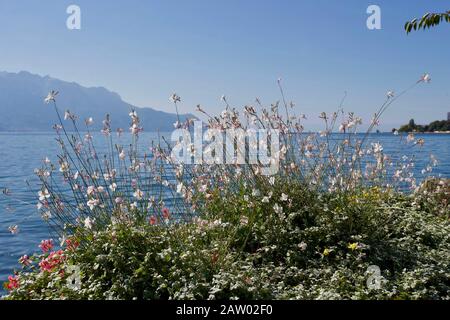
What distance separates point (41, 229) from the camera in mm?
9180

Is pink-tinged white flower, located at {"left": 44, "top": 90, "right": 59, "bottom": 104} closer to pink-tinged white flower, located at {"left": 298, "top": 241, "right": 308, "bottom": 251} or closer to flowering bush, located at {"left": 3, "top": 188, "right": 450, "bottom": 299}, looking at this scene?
flowering bush, located at {"left": 3, "top": 188, "right": 450, "bottom": 299}

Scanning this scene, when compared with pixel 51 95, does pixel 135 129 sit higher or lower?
lower

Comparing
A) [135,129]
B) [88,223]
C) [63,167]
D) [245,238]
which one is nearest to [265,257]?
[245,238]

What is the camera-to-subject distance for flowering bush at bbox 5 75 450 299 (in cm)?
377

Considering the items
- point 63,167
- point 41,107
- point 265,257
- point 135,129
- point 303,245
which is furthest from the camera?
point 41,107

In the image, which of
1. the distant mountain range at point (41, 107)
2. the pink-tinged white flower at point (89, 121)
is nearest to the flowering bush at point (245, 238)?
the pink-tinged white flower at point (89, 121)

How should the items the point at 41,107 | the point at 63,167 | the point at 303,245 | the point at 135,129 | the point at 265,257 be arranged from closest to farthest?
the point at 303,245 → the point at 265,257 → the point at 63,167 → the point at 135,129 → the point at 41,107

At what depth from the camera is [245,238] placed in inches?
187

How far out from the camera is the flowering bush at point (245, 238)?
377cm

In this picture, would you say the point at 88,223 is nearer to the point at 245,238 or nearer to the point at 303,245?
the point at 245,238
